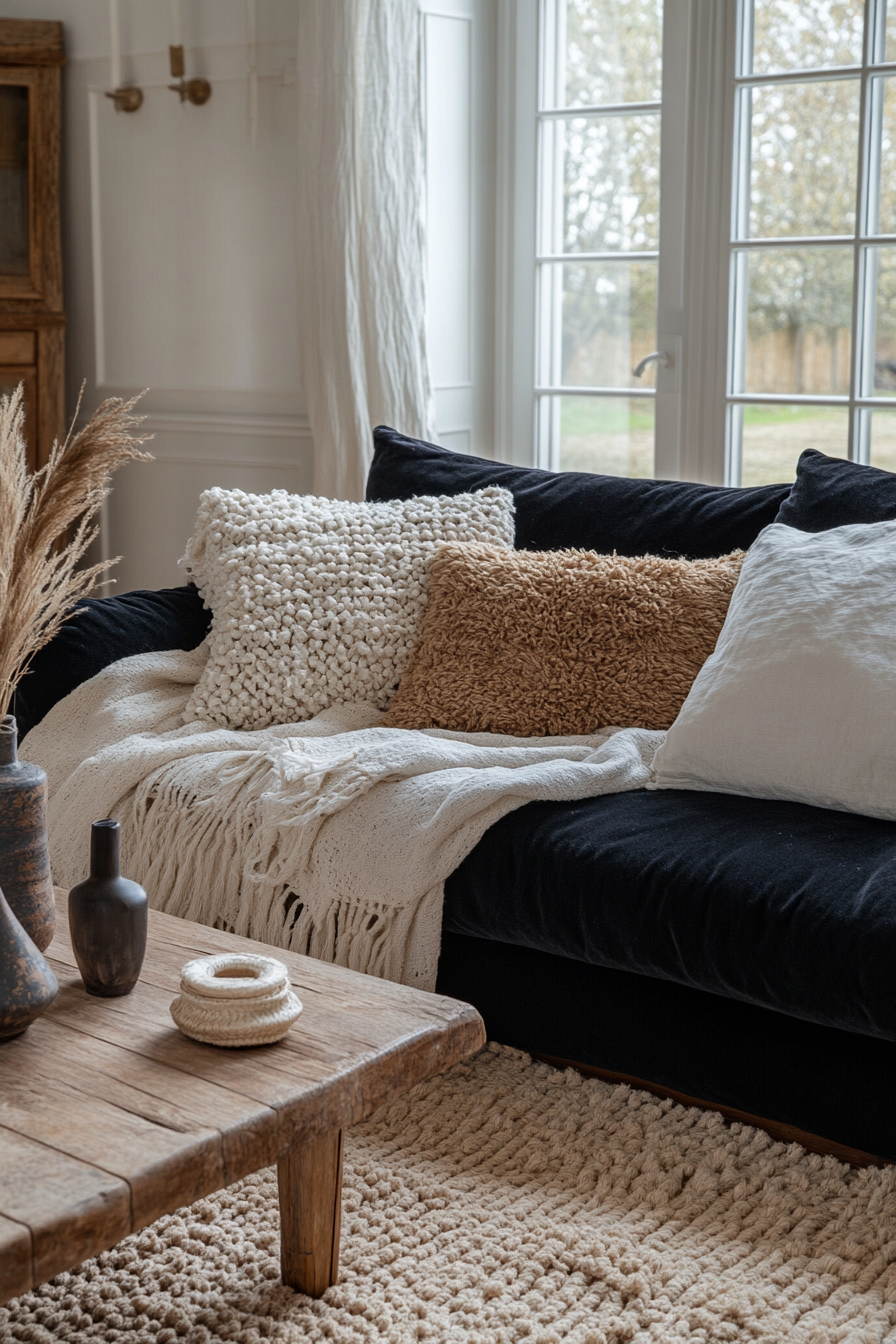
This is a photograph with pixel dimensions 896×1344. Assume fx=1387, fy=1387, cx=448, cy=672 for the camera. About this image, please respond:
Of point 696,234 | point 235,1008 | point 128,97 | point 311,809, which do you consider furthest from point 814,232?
point 235,1008

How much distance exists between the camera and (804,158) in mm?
3031

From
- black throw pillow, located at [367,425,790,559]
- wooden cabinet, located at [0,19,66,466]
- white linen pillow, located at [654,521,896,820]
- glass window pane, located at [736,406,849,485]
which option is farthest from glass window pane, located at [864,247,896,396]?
wooden cabinet, located at [0,19,66,466]

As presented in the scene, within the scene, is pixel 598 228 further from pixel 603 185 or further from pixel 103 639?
pixel 103 639

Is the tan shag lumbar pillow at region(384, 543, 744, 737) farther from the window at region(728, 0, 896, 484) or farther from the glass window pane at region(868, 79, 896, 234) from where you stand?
the glass window pane at region(868, 79, 896, 234)

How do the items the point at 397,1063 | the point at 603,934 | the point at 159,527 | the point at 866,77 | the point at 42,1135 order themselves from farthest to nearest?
1. the point at 159,527
2. the point at 866,77
3. the point at 603,934
4. the point at 397,1063
5. the point at 42,1135

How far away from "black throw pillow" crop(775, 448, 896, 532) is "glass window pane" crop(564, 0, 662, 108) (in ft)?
4.87

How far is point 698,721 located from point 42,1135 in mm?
1050

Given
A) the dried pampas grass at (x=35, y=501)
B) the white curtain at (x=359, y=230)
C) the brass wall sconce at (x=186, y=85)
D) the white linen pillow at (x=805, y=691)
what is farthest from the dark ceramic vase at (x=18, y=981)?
the brass wall sconce at (x=186, y=85)

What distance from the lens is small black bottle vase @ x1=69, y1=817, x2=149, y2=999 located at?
4.26ft

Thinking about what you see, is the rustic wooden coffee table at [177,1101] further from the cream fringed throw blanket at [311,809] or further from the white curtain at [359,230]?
the white curtain at [359,230]

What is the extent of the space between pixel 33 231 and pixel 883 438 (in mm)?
2264

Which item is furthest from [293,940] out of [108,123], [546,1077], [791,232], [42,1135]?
[108,123]

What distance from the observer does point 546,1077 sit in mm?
1820

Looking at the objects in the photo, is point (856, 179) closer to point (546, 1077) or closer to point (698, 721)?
point (698, 721)
